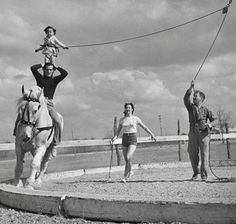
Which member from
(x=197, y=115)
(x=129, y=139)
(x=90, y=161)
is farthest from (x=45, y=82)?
(x=90, y=161)

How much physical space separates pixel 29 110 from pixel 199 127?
3.68 meters

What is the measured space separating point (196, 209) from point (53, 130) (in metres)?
5.09

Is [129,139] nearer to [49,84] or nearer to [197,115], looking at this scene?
[197,115]

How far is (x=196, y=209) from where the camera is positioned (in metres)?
4.35

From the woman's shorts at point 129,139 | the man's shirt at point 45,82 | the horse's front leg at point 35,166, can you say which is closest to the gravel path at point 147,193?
the horse's front leg at point 35,166

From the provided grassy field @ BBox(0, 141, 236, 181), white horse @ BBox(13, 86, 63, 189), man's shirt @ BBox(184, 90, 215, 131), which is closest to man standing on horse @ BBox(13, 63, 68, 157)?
white horse @ BBox(13, 86, 63, 189)

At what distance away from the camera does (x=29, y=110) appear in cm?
745

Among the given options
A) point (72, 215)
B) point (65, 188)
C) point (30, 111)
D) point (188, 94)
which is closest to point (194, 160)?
point (188, 94)

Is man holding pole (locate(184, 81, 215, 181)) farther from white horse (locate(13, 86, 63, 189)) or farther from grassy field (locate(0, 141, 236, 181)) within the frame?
grassy field (locate(0, 141, 236, 181))

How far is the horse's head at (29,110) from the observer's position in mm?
7410

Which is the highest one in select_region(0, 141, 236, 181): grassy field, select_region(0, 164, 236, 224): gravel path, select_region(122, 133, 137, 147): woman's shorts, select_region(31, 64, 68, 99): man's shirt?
select_region(31, 64, 68, 99): man's shirt

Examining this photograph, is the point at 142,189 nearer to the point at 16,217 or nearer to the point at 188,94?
the point at 188,94

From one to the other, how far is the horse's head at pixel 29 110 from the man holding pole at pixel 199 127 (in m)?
→ 3.36

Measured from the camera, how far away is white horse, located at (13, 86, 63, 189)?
7.41m
